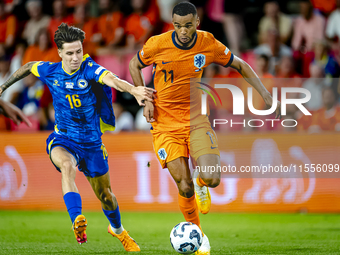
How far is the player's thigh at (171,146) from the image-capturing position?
5.52 metres

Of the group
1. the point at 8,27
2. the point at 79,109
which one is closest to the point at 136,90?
the point at 79,109

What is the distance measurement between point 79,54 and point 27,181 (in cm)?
429

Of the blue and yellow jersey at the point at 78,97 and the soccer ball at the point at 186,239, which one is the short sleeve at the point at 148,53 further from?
the soccer ball at the point at 186,239

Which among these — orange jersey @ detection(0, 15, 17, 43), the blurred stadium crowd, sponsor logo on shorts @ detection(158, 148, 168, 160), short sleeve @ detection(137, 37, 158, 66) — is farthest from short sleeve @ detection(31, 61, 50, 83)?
orange jersey @ detection(0, 15, 17, 43)

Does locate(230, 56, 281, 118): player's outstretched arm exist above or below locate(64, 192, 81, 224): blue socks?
above

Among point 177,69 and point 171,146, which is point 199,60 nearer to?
point 177,69

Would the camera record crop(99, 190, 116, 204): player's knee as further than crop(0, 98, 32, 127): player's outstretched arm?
No

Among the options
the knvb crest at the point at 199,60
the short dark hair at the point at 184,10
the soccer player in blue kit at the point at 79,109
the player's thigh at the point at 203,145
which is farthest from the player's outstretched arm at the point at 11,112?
the short dark hair at the point at 184,10

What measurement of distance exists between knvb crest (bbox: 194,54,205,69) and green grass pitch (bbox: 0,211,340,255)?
212 cm

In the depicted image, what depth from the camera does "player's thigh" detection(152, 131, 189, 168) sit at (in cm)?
552

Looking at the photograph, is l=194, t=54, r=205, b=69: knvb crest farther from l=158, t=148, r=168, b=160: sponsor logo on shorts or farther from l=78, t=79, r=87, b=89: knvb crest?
l=78, t=79, r=87, b=89: knvb crest

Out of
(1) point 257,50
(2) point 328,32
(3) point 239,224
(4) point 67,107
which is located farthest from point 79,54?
(2) point 328,32

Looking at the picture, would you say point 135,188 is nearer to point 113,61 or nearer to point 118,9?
point 113,61

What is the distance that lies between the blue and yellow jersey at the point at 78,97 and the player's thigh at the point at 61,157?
0.27 m
